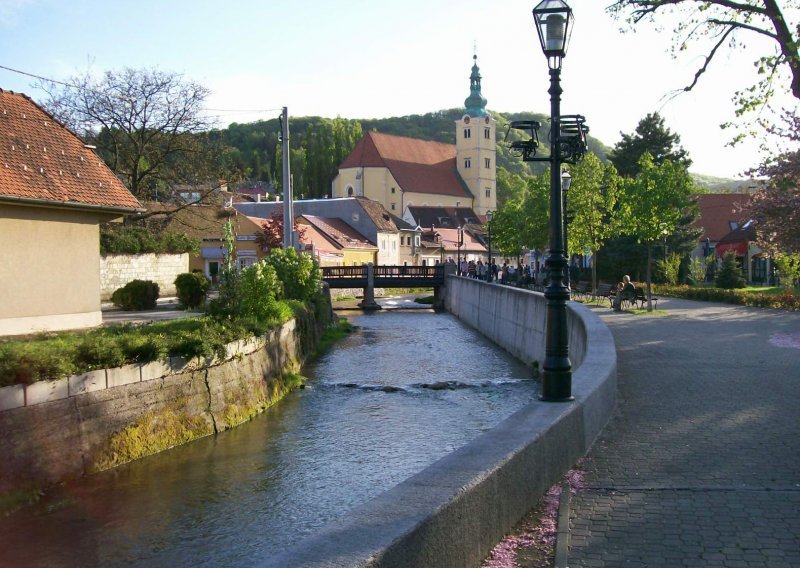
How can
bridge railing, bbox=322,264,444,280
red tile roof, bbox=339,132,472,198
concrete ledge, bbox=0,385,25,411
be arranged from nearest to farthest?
concrete ledge, bbox=0,385,25,411 → bridge railing, bbox=322,264,444,280 → red tile roof, bbox=339,132,472,198

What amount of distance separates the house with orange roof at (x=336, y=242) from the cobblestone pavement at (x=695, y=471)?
50137 millimetres

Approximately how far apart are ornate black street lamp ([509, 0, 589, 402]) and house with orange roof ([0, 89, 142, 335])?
13.7 m

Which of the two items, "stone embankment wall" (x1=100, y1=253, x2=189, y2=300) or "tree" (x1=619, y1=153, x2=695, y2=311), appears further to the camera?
"stone embankment wall" (x1=100, y1=253, x2=189, y2=300)

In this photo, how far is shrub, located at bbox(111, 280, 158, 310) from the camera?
2861cm

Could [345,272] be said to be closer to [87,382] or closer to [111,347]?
[111,347]

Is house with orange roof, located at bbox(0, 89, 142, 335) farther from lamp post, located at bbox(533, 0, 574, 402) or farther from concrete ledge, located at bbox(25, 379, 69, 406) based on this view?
lamp post, located at bbox(533, 0, 574, 402)

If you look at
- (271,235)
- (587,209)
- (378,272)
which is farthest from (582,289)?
(271,235)

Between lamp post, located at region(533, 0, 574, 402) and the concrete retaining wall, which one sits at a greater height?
lamp post, located at region(533, 0, 574, 402)

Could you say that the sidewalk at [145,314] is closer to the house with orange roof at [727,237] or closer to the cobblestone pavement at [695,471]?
the cobblestone pavement at [695,471]

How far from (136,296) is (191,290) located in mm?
2204

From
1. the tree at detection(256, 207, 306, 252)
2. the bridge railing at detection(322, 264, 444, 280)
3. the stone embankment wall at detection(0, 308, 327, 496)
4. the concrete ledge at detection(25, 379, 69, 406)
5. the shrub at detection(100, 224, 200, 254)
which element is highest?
the tree at detection(256, 207, 306, 252)

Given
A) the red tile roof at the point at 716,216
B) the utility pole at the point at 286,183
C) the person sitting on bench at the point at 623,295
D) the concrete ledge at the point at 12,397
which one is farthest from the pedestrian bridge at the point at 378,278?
the concrete ledge at the point at 12,397

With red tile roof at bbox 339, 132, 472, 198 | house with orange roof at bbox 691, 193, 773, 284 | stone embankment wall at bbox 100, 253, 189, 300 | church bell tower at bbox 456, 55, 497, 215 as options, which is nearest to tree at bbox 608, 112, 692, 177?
house with orange roof at bbox 691, 193, 773, 284

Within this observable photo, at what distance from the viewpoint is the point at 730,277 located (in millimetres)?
47531
